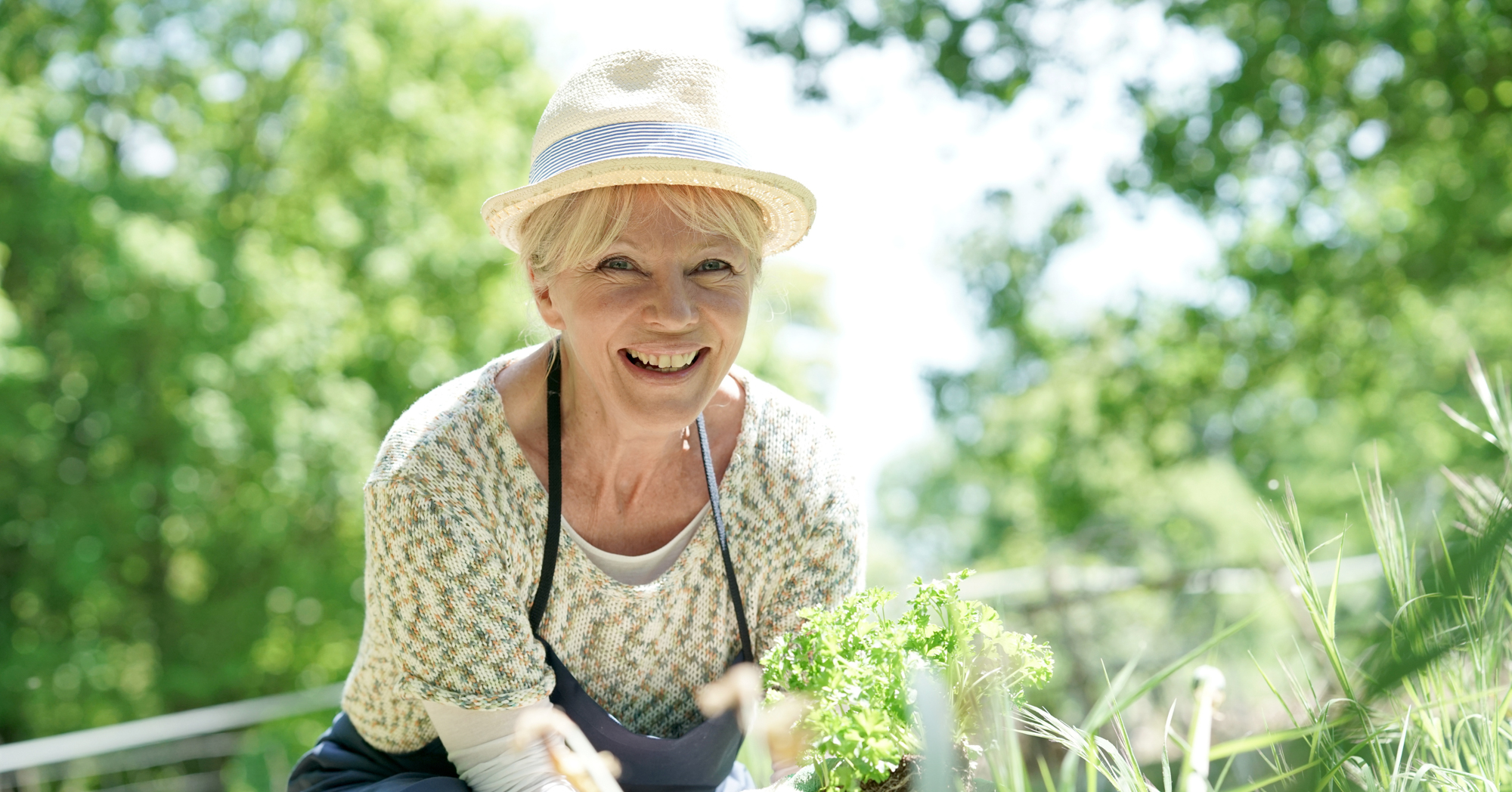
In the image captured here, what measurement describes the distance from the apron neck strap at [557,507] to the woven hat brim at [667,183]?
0.92 feet

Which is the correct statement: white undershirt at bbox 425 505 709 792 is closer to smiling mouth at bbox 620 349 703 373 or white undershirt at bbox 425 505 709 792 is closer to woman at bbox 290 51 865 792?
woman at bbox 290 51 865 792

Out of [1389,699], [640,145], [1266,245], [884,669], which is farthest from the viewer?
[1266,245]

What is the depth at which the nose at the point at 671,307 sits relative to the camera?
1.73 meters

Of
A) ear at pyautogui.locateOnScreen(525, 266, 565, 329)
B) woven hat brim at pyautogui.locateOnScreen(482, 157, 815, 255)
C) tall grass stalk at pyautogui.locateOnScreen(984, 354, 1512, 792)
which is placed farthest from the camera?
ear at pyautogui.locateOnScreen(525, 266, 565, 329)

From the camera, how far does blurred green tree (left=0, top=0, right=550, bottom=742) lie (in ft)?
37.3

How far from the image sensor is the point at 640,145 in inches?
67.2

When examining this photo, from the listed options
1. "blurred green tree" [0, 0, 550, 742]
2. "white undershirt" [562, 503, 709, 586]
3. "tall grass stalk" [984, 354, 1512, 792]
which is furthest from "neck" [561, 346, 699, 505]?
"blurred green tree" [0, 0, 550, 742]

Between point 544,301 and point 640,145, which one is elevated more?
point 640,145

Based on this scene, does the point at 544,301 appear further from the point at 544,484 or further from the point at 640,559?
the point at 640,559

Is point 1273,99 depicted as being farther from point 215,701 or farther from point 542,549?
point 215,701

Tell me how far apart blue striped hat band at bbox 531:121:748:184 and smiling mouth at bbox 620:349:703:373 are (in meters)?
0.31

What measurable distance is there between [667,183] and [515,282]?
4453mm

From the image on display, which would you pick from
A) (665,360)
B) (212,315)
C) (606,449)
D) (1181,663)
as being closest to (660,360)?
(665,360)

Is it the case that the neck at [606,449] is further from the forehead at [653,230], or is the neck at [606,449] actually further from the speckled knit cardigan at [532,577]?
the forehead at [653,230]
